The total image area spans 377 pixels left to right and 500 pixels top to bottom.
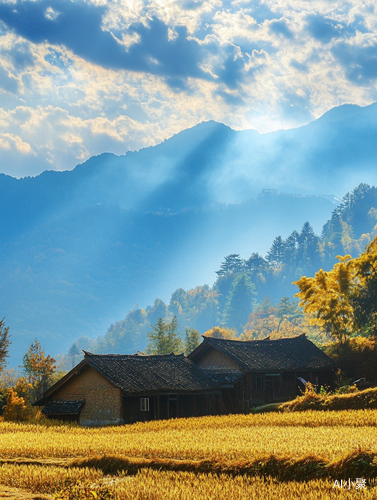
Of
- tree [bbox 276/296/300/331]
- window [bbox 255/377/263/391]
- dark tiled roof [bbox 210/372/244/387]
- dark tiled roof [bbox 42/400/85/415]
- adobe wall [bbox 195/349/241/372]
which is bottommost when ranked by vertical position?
dark tiled roof [bbox 42/400/85/415]

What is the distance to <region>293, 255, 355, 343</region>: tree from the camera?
2084 inches

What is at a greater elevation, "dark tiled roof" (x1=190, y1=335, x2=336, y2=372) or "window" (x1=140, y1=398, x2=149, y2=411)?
"dark tiled roof" (x1=190, y1=335, x2=336, y2=372)

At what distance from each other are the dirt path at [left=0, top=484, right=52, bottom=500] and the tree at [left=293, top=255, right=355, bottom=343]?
43103 mm

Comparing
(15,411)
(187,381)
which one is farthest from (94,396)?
(187,381)

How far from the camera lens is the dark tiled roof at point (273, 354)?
43875mm

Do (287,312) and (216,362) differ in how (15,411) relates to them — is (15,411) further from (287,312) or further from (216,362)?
(287,312)

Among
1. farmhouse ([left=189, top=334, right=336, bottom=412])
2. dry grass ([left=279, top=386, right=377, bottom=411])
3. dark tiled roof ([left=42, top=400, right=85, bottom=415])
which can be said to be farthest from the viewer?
farmhouse ([left=189, top=334, right=336, bottom=412])

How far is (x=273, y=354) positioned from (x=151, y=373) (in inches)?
507

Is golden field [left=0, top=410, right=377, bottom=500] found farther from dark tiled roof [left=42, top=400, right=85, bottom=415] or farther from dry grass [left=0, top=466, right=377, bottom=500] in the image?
dark tiled roof [left=42, top=400, right=85, bottom=415]

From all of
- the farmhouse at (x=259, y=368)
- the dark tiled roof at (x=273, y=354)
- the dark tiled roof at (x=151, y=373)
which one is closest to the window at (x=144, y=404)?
the dark tiled roof at (x=151, y=373)

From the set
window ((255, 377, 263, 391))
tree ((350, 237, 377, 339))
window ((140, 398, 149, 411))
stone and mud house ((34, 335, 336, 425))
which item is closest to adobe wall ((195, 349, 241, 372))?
stone and mud house ((34, 335, 336, 425))

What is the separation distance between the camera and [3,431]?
2794 cm

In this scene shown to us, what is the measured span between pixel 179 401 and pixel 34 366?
32.7 m

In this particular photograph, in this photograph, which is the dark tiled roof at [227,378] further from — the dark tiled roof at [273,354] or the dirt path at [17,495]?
the dirt path at [17,495]
